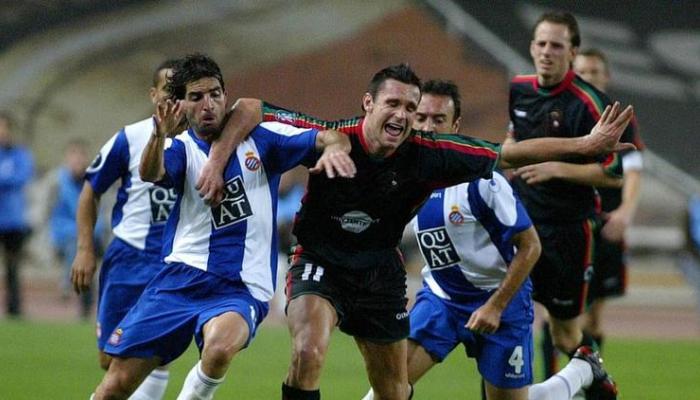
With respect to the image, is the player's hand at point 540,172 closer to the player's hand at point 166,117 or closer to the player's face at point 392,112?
the player's face at point 392,112

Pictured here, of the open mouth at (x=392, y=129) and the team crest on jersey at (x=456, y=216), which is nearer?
the open mouth at (x=392, y=129)

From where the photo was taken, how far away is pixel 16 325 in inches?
A: 537

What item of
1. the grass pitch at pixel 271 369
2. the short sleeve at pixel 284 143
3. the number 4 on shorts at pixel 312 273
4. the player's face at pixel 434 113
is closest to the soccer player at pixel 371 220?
the number 4 on shorts at pixel 312 273

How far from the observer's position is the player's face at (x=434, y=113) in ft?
22.7

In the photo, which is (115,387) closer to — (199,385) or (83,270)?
(199,385)

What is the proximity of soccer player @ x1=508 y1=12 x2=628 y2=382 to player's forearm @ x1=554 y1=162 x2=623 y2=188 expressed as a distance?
0.04 ft

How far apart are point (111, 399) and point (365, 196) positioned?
155 cm

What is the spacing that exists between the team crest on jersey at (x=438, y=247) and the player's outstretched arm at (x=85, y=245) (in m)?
1.87

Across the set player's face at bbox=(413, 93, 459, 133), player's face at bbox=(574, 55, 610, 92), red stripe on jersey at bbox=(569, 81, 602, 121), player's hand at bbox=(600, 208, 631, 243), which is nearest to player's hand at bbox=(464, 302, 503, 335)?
player's face at bbox=(413, 93, 459, 133)

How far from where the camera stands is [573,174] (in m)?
7.58

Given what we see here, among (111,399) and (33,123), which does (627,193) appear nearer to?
(111,399)

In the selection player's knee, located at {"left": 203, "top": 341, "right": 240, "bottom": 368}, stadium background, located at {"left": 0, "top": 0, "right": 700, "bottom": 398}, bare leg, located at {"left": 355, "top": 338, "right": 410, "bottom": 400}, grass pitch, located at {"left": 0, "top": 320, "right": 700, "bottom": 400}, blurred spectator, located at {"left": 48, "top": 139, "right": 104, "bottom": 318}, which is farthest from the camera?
stadium background, located at {"left": 0, "top": 0, "right": 700, "bottom": 398}

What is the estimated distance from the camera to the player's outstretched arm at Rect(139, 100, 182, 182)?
585 cm

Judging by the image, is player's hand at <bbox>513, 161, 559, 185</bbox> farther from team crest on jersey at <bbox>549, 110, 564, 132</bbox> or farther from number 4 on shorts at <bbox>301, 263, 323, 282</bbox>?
number 4 on shorts at <bbox>301, 263, 323, 282</bbox>
